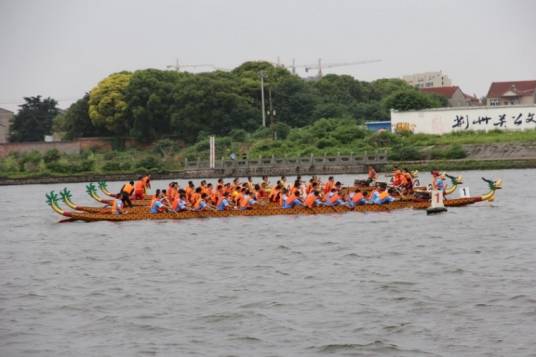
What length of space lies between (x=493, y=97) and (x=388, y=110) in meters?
26.0

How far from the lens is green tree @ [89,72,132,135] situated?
2968 inches

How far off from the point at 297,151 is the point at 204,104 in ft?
37.1

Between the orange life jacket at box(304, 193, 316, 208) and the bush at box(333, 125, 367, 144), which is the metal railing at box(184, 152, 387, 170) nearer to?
the bush at box(333, 125, 367, 144)

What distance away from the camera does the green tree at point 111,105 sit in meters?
75.4

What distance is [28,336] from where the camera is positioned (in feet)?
52.7

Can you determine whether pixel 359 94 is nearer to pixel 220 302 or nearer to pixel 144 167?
pixel 144 167

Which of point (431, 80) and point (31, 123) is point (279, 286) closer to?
point (31, 123)

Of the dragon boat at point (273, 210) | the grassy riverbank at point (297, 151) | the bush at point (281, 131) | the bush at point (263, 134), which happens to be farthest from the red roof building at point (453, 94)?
the dragon boat at point (273, 210)

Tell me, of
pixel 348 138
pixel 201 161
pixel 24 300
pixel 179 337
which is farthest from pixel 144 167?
pixel 179 337

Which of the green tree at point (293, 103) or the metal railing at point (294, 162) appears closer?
the metal railing at point (294, 162)

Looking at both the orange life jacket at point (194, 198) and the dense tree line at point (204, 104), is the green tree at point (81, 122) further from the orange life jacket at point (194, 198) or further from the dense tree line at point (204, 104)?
the orange life jacket at point (194, 198)

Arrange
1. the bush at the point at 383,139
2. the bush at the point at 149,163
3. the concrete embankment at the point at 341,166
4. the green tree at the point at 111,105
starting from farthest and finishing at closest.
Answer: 1. the green tree at the point at 111,105
2. the bush at the point at 149,163
3. the bush at the point at 383,139
4. the concrete embankment at the point at 341,166

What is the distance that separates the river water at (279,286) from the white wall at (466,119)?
2848 cm

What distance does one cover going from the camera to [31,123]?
89812mm
